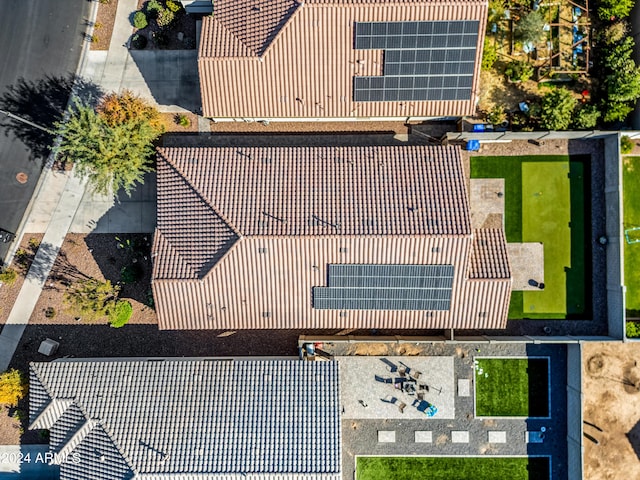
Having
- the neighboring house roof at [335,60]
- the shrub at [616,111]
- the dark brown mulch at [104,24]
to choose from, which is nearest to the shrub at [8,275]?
the dark brown mulch at [104,24]

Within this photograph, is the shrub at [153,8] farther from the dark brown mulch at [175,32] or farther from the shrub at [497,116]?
the shrub at [497,116]

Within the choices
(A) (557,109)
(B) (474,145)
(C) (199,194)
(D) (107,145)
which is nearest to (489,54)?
(A) (557,109)

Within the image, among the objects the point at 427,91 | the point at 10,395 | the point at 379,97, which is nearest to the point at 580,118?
the point at 427,91

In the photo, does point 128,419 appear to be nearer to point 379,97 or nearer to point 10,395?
point 10,395

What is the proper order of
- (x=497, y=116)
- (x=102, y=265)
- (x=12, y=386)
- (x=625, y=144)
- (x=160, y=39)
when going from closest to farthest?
1. (x=625, y=144)
2. (x=497, y=116)
3. (x=12, y=386)
4. (x=160, y=39)
5. (x=102, y=265)

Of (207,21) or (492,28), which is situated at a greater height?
(492,28)

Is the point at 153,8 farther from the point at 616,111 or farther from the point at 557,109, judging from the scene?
the point at 616,111
